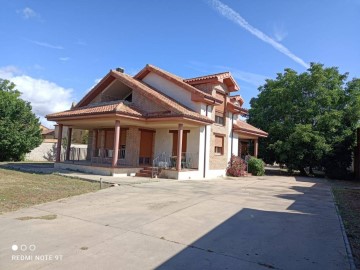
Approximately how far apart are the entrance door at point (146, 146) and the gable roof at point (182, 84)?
376cm

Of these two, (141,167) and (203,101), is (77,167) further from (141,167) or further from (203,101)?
(203,101)

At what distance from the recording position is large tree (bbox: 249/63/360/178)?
25484mm

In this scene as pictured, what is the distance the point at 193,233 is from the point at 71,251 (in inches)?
96.1

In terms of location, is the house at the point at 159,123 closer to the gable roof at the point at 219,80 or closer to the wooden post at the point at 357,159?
the gable roof at the point at 219,80

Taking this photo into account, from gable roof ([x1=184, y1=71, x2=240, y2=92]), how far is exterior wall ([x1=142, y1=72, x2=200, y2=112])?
1.46 m

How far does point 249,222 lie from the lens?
747 cm

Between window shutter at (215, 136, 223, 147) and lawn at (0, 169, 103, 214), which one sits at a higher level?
window shutter at (215, 136, 223, 147)

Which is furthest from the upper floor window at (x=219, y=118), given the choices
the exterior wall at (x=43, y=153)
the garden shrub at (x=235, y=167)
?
the exterior wall at (x=43, y=153)

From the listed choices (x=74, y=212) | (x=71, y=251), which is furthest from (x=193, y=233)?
(x=74, y=212)

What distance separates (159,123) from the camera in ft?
58.3

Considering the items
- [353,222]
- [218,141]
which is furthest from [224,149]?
[353,222]

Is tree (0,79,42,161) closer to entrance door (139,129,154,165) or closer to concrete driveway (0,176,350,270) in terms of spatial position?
entrance door (139,129,154,165)

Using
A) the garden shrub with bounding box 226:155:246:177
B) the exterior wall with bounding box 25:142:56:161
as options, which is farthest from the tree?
the garden shrub with bounding box 226:155:246:177

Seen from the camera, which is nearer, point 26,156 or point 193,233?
point 193,233
